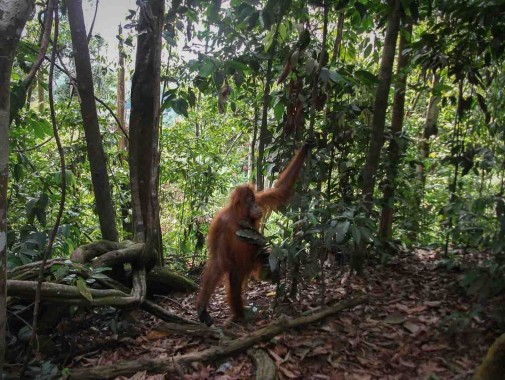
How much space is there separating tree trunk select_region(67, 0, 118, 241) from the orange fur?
1.01 meters

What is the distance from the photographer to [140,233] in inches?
155

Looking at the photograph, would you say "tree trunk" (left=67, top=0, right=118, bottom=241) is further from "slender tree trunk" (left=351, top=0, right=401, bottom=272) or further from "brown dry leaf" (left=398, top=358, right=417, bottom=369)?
"brown dry leaf" (left=398, top=358, right=417, bottom=369)

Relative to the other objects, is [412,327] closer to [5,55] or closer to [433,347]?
[433,347]

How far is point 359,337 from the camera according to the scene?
9.87 ft

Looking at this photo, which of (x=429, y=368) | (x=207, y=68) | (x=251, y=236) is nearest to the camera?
(x=429, y=368)

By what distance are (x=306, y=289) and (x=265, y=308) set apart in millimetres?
405

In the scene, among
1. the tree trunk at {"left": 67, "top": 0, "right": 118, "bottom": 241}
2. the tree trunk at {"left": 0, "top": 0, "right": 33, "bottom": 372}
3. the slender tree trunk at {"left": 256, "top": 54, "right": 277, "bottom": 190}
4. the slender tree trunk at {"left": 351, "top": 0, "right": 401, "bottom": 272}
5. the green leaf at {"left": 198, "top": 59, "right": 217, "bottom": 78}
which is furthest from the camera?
the slender tree trunk at {"left": 256, "top": 54, "right": 277, "bottom": 190}

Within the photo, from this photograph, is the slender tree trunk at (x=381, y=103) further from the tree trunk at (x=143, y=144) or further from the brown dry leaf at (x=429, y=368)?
the tree trunk at (x=143, y=144)

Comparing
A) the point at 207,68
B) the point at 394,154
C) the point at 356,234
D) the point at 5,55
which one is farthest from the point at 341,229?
the point at 5,55

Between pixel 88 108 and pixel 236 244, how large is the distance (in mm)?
1730

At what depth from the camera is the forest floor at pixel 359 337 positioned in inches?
106

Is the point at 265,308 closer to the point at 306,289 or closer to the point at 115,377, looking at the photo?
the point at 306,289

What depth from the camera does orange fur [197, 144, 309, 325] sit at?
377 cm

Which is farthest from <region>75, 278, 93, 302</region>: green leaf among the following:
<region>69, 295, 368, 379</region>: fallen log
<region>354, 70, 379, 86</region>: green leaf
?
<region>354, 70, 379, 86</region>: green leaf
